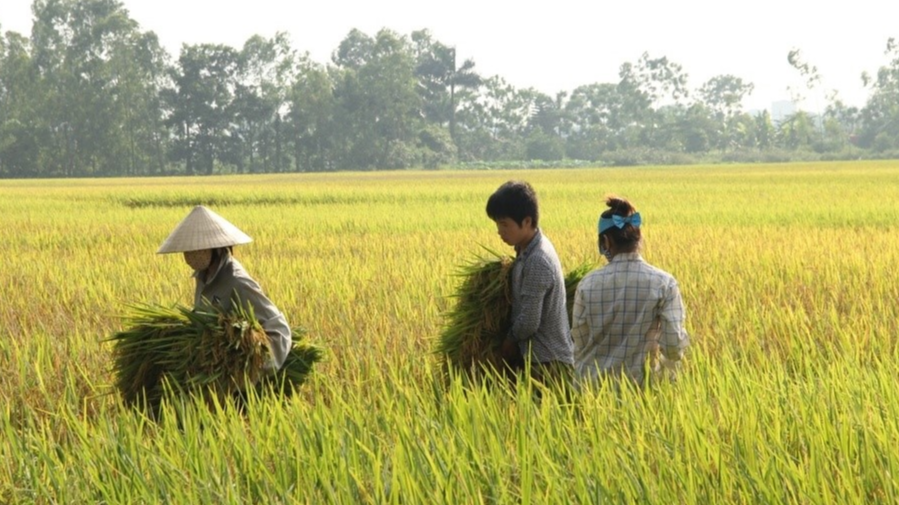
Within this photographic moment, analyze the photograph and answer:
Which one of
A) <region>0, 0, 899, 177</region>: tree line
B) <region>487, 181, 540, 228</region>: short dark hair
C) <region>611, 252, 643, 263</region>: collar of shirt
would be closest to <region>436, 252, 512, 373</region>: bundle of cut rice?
<region>487, 181, 540, 228</region>: short dark hair

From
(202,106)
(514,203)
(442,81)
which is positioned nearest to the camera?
(514,203)

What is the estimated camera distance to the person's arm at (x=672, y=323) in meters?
3.25

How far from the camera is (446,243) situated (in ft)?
33.2

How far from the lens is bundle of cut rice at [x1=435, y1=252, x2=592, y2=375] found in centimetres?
359

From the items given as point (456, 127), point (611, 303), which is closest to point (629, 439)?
point (611, 303)

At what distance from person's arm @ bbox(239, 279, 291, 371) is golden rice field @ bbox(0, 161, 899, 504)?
175mm

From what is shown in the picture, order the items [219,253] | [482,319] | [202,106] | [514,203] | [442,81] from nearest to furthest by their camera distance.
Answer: [514,203]
[219,253]
[482,319]
[202,106]
[442,81]

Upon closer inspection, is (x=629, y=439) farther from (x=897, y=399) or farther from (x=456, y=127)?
(x=456, y=127)

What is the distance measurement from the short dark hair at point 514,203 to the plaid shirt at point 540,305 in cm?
10

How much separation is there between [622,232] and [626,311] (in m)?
0.23

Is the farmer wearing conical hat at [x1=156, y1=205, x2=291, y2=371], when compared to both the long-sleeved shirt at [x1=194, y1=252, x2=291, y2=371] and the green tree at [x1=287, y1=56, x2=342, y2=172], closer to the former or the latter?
the long-sleeved shirt at [x1=194, y1=252, x2=291, y2=371]

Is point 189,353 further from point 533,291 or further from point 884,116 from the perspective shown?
point 884,116

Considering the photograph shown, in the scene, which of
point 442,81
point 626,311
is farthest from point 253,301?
point 442,81

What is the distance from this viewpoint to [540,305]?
135 inches
